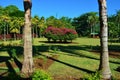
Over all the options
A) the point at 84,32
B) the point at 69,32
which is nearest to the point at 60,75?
the point at 69,32

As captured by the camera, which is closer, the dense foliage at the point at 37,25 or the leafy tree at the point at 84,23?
the dense foliage at the point at 37,25

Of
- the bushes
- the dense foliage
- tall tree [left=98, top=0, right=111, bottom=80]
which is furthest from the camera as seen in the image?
the dense foliage

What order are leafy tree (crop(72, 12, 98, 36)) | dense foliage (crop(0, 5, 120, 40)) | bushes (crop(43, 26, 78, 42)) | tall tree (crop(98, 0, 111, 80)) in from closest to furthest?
1. tall tree (crop(98, 0, 111, 80))
2. bushes (crop(43, 26, 78, 42))
3. dense foliage (crop(0, 5, 120, 40))
4. leafy tree (crop(72, 12, 98, 36))

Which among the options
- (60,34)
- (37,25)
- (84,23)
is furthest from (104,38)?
(84,23)

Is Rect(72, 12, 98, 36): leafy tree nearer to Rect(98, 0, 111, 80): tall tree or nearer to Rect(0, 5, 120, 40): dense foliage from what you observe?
Rect(0, 5, 120, 40): dense foliage

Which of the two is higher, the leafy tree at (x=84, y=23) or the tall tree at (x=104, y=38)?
the leafy tree at (x=84, y=23)

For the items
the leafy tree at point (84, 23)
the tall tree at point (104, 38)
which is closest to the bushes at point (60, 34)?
the tall tree at point (104, 38)

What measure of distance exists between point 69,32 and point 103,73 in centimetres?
2989

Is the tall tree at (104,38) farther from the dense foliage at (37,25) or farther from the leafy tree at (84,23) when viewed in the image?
the leafy tree at (84,23)

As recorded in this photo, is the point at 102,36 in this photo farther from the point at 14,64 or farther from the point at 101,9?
the point at 14,64

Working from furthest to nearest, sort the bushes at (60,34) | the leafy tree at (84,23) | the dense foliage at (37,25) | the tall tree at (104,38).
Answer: the leafy tree at (84,23) < the dense foliage at (37,25) < the bushes at (60,34) < the tall tree at (104,38)

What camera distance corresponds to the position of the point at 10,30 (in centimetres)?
7594

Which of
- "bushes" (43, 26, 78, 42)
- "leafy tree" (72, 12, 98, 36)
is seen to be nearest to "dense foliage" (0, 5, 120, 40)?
"leafy tree" (72, 12, 98, 36)

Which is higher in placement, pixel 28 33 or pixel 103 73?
pixel 28 33
